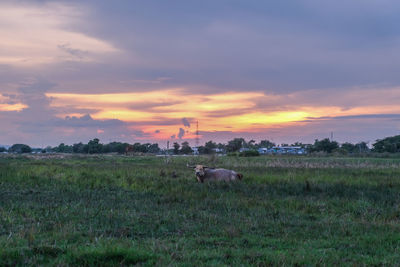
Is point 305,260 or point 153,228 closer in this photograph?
point 305,260

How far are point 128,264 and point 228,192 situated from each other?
9.62m

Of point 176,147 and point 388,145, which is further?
point 176,147

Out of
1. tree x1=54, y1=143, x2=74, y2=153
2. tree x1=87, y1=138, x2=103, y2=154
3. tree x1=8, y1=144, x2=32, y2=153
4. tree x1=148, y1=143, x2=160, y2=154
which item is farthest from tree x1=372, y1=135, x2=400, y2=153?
tree x1=8, y1=144, x2=32, y2=153

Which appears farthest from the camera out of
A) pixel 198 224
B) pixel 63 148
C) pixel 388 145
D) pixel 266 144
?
pixel 63 148

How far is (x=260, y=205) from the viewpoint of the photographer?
1273 cm

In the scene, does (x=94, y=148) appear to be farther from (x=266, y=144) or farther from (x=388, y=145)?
(x=388, y=145)

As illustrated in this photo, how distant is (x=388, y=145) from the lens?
87312 millimetres

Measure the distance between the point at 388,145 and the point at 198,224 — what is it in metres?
87.9

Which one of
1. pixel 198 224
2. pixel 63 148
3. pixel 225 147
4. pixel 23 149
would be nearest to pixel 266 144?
pixel 225 147

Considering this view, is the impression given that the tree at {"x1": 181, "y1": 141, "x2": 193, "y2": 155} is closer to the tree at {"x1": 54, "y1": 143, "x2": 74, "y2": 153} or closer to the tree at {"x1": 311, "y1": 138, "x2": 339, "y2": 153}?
the tree at {"x1": 311, "y1": 138, "x2": 339, "y2": 153}

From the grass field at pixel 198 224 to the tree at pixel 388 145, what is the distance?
7463 centimetres

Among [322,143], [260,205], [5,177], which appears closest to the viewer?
[260,205]

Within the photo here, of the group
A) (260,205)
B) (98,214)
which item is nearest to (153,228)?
(98,214)

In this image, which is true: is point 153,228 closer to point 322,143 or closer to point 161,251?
point 161,251
